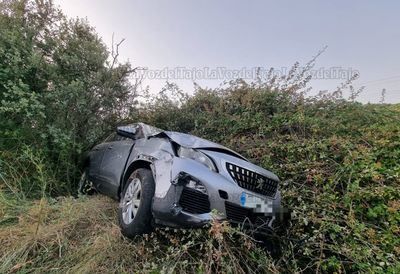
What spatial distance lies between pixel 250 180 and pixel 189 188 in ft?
2.26

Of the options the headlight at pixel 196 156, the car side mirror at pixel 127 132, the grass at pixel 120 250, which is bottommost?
the grass at pixel 120 250

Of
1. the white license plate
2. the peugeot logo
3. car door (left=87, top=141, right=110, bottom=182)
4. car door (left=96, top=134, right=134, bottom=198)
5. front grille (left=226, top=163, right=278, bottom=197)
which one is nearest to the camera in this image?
the white license plate

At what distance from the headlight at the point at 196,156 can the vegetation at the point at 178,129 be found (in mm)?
641

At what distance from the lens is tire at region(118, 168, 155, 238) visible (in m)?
2.90

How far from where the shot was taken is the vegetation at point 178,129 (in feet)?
9.38

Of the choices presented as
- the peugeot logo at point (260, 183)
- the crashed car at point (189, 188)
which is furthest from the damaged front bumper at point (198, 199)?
the peugeot logo at point (260, 183)

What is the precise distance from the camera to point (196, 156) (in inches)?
120

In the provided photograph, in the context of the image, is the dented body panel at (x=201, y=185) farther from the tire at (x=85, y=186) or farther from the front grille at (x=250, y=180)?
the tire at (x=85, y=186)

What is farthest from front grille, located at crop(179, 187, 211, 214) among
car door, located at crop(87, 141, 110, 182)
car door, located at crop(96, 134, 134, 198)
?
car door, located at crop(87, 141, 110, 182)

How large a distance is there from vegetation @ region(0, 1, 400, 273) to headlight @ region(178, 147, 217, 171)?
641 mm

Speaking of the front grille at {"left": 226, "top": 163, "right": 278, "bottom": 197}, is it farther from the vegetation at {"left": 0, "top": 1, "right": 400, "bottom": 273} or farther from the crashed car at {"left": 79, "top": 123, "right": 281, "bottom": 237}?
the vegetation at {"left": 0, "top": 1, "right": 400, "bottom": 273}

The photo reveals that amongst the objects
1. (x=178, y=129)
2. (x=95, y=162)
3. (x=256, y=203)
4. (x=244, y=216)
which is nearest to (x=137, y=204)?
(x=244, y=216)

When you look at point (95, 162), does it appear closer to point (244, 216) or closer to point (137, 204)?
point (137, 204)

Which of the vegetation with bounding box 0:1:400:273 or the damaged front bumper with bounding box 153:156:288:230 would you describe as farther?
the vegetation with bounding box 0:1:400:273
